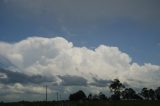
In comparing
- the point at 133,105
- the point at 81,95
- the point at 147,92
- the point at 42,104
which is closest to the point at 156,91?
the point at 147,92

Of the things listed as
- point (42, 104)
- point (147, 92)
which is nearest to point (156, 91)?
point (147, 92)

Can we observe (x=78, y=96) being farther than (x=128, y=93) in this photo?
No

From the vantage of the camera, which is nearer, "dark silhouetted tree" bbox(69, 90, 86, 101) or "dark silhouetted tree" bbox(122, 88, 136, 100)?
"dark silhouetted tree" bbox(69, 90, 86, 101)

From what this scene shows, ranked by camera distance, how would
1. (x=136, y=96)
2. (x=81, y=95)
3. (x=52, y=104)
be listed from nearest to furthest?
(x=52, y=104) < (x=81, y=95) < (x=136, y=96)

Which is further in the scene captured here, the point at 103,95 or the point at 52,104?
the point at 103,95

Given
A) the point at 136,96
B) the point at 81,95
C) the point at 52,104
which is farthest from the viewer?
the point at 136,96

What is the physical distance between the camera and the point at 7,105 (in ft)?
275

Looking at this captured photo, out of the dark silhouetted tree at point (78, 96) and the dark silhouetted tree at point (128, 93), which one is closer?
the dark silhouetted tree at point (78, 96)

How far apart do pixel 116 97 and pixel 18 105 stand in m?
93.8

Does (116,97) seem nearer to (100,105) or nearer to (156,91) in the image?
Result: (156,91)

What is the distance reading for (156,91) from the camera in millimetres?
191250

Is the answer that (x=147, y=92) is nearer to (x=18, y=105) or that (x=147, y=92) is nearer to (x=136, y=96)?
(x=136, y=96)

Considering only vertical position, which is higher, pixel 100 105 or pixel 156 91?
pixel 156 91

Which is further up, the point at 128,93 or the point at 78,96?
the point at 128,93
